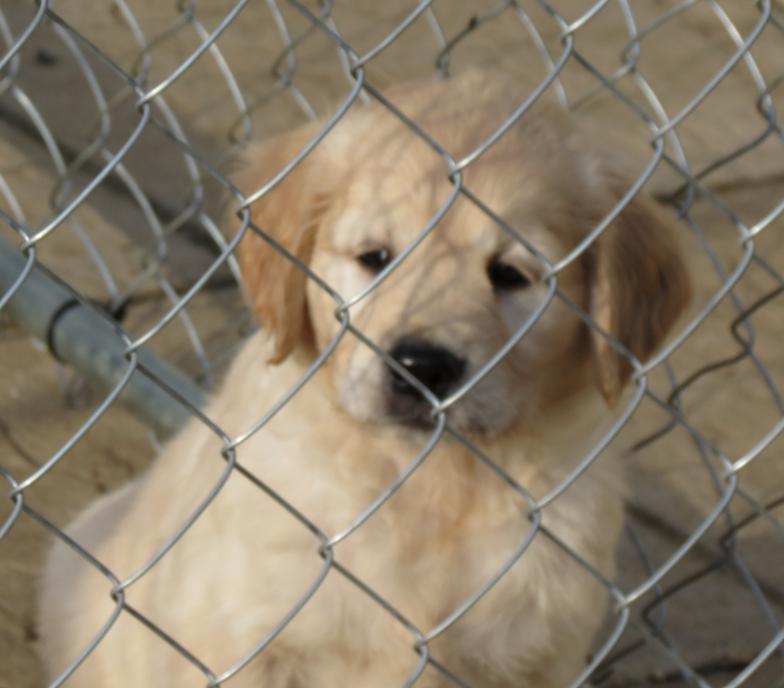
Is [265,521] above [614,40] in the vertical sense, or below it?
below

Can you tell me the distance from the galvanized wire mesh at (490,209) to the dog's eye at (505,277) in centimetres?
18

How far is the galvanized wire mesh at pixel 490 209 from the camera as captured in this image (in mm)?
2791

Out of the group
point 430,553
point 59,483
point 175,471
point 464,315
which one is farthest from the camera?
point 59,483

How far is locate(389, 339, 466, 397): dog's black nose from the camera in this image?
2062 millimetres

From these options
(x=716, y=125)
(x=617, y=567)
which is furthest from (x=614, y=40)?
(x=617, y=567)

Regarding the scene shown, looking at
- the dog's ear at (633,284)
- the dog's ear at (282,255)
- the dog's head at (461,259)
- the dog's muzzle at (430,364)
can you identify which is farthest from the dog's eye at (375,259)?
the dog's ear at (633,284)

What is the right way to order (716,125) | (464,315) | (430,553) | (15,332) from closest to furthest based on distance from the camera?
(464,315) < (430,553) < (15,332) < (716,125)

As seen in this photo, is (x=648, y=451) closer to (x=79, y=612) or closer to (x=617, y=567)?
(x=617, y=567)

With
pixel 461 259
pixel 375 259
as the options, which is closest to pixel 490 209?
pixel 461 259

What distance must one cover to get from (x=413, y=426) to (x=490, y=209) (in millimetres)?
371

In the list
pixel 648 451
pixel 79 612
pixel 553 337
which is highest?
pixel 648 451

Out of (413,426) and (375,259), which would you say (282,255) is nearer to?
(375,259)

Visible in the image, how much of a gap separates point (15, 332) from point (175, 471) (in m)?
1.08

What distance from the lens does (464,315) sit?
2.21 m
